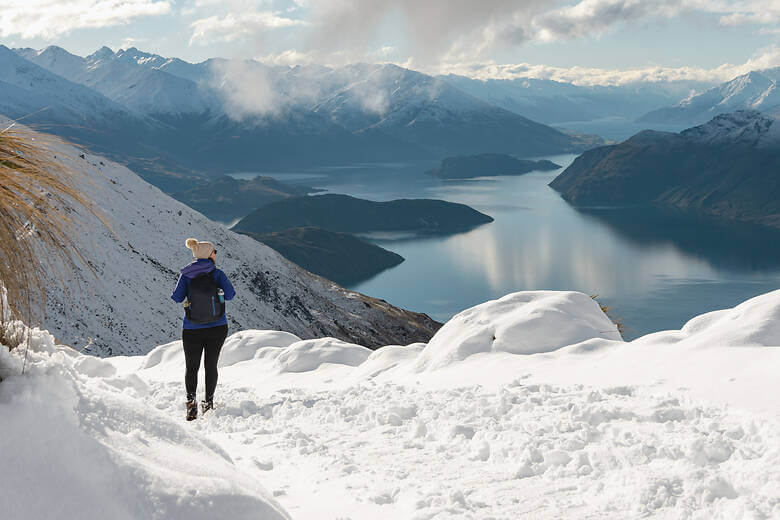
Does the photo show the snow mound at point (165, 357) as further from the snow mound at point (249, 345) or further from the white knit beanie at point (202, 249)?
the white knit beanie at point (202, 249)

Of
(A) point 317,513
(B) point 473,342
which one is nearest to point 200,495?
(A) point 317,513

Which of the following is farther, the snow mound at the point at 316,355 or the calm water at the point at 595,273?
the calm water at the point at 595,273

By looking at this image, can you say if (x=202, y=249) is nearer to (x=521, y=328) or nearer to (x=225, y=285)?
(x=225, y=285)

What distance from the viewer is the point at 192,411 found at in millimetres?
8945

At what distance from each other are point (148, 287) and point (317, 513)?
58.6 m

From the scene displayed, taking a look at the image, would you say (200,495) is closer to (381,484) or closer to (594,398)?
(381,484)

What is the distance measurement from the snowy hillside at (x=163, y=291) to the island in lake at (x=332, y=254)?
77.5 metres

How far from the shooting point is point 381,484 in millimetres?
6070

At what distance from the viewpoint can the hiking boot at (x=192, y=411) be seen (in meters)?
8.92

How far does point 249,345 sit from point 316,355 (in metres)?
3.20

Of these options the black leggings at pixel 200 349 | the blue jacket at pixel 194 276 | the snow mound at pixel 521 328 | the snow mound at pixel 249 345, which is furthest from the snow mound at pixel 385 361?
the blue jacket at pixel 194 276

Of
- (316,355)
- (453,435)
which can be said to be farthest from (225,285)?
(316,355)

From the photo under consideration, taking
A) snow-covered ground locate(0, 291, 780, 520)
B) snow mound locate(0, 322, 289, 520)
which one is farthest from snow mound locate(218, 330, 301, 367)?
snow mound locate(0, 322, 289, 520)

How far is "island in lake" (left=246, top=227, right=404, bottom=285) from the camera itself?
166625 mm
